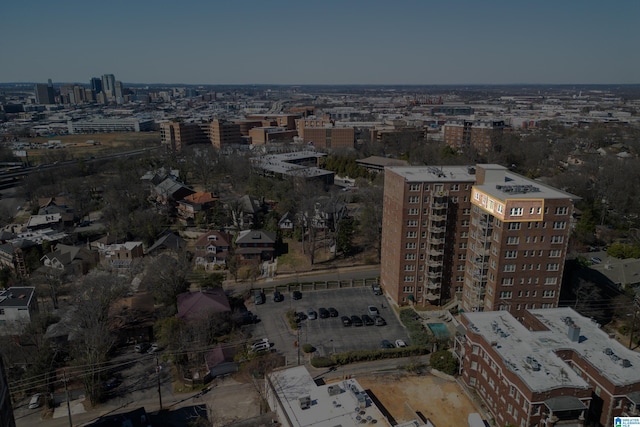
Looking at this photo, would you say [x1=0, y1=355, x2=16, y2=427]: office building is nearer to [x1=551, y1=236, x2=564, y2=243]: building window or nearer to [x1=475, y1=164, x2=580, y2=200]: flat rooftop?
[x1=475, y1=164, x2=580, y2=200]: flat rooftop

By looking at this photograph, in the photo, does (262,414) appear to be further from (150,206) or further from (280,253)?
(150,206)

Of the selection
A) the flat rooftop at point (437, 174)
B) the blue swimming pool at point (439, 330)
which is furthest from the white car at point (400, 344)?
the flat rooftop at point (437, 174)

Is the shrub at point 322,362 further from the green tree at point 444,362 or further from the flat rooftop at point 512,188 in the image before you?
the flat rooftop at point 512,188

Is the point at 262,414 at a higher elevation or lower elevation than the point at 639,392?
lower

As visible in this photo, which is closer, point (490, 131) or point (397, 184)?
point (397, 184)

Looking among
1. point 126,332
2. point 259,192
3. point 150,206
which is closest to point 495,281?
point 126,332

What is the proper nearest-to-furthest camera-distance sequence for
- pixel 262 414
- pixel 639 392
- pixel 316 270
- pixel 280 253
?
1. pixel 639 392
2. pixel 262 414
3. pixel 316 270
4. pixel 280 253

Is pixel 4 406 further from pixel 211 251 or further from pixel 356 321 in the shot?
pixel 211 251
